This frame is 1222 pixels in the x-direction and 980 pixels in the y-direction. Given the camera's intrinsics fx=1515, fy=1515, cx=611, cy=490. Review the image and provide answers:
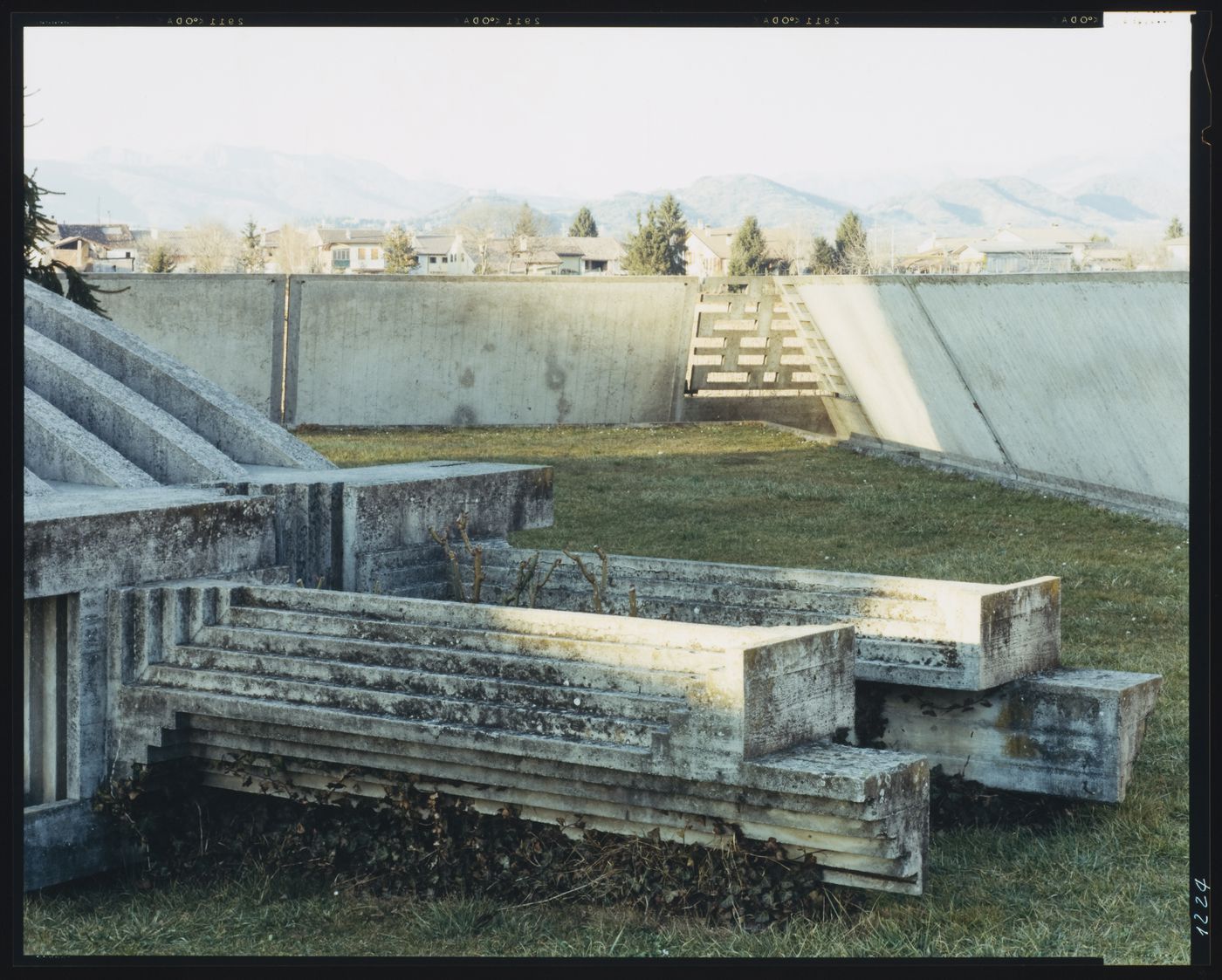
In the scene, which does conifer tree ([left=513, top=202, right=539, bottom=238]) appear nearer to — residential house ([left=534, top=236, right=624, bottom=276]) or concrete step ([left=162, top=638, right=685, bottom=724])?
residential house ([left=534, top=236, right=624, bottom=276])

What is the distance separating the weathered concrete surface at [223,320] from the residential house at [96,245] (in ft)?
4.93

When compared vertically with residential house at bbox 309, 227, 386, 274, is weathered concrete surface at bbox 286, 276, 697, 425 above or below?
below

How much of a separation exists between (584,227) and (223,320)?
8213 cm

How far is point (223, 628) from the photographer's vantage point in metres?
5.61

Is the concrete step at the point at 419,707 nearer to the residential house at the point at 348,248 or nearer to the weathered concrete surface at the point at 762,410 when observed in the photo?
the weathered concrete surface at the point at 762,410

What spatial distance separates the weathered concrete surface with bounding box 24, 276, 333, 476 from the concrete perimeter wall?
20.6ft

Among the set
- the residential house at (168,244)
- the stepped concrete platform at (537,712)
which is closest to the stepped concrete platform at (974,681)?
the stepped concrete platform at (537,712)

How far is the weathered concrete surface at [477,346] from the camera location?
805 inches

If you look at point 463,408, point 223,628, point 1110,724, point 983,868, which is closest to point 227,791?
point 223,628

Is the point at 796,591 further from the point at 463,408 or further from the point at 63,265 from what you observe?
the point at 463,408

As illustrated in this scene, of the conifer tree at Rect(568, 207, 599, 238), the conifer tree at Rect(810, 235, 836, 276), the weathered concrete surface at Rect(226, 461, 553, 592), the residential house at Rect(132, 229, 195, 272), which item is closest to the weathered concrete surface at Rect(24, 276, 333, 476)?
the weathered concrete surface at Rect(226, 461, 553, 592)

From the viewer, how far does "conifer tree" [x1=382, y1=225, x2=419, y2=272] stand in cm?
8169

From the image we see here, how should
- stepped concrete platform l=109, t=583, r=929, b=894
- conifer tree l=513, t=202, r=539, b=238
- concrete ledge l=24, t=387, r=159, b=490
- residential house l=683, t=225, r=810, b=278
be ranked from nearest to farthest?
stepped concrete platform l=109, t=583, r=929, b=894, concrete ledge l=24, t=387, r=159, b=490, residential house l=683, t=225, r=810, b=278, conifer tree l=513, t=202, r=539, b=238

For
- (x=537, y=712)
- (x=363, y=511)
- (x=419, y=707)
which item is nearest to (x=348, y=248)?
(x=363, y=511)
